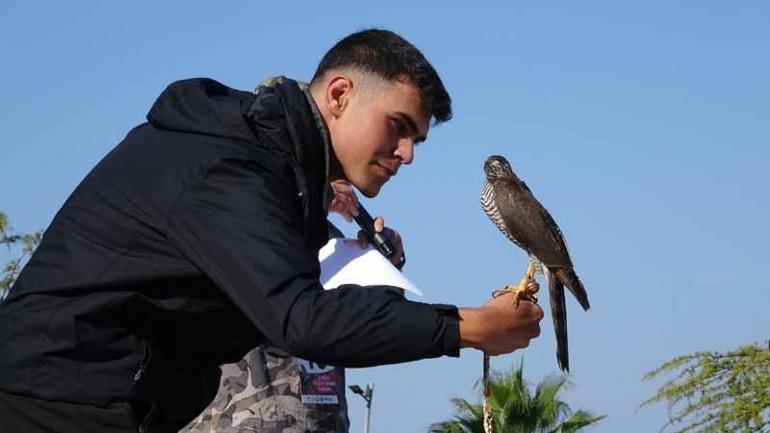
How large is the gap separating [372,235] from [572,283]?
1077 mm

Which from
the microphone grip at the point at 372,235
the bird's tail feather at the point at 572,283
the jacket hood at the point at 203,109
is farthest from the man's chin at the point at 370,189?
the microphone grip at the point at 372,235

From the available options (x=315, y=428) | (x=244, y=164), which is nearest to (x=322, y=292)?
(x=244, y=164)

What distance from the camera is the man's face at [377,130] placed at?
316cm

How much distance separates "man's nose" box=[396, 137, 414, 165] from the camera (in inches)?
125

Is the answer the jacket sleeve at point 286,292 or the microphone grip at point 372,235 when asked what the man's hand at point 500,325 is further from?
the microphone grip at point 372,235

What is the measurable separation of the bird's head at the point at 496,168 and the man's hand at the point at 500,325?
84.4 inches

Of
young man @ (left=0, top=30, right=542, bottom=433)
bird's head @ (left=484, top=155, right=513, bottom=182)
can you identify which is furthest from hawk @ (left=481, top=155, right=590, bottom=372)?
young man @ (left=0, top=30, right=542, bottom=433)

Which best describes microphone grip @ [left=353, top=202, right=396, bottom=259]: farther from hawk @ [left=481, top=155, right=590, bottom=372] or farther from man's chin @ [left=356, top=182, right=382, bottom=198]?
man's chin @ [left=356, top=182, right=382, bottom=198]

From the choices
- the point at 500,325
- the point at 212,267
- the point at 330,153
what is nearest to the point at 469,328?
the point at 500,325

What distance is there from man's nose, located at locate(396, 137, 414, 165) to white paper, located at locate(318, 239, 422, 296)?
1.01 m

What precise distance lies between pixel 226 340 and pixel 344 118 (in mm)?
616

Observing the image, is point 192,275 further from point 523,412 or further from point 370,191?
point 523,412

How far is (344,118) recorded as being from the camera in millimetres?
3199

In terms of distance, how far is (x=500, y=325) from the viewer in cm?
281
